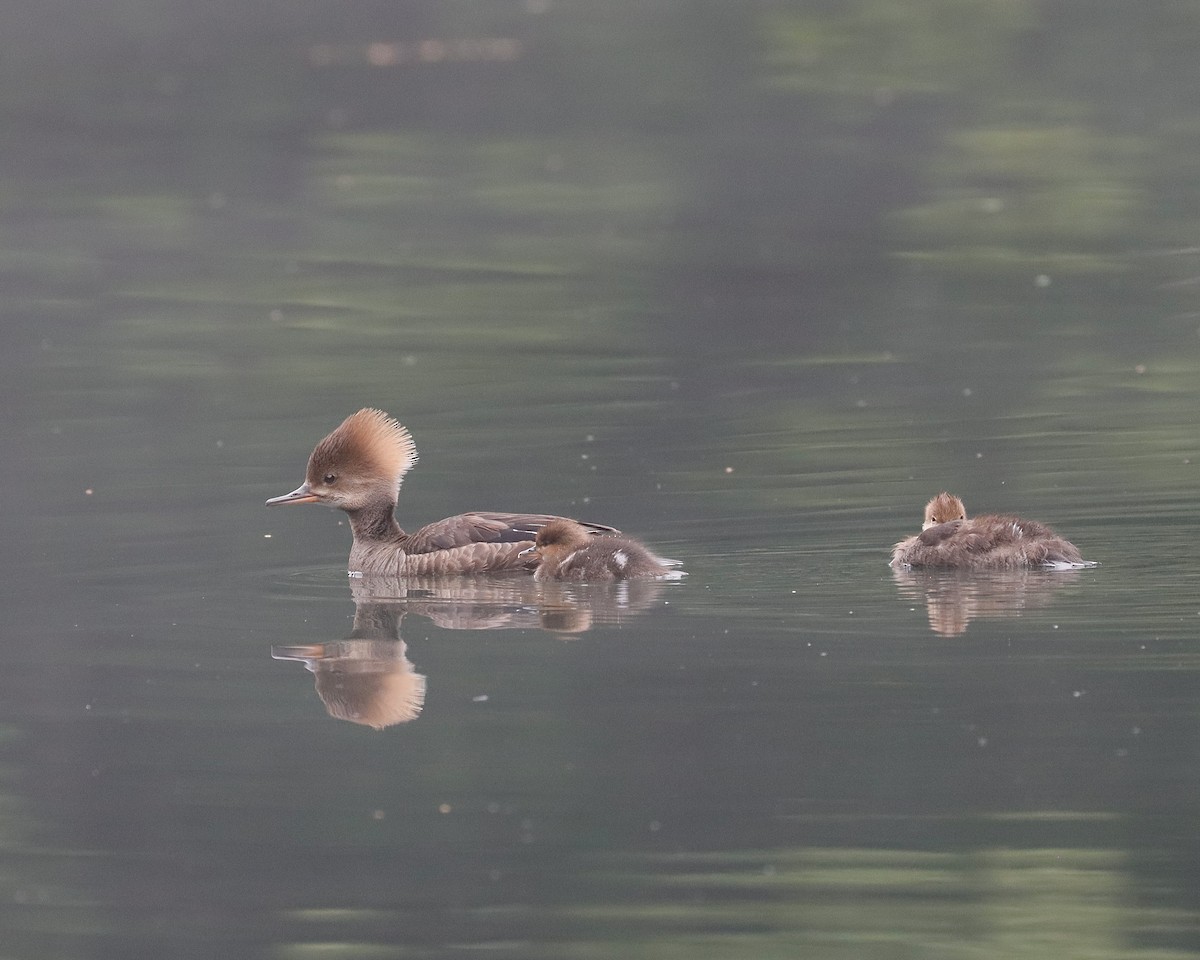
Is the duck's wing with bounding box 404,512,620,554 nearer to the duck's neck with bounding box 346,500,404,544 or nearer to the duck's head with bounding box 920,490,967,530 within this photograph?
the duck's neck with bounding box 346,500,404,544

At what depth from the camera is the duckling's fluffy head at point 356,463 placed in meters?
10.5

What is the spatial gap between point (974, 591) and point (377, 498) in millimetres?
2690

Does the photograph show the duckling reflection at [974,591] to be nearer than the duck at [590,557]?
Yes

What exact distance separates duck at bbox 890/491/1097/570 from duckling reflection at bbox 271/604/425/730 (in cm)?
195

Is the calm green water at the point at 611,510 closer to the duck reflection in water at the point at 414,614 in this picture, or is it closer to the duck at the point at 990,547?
the duck reflection in water at the point at 414,614

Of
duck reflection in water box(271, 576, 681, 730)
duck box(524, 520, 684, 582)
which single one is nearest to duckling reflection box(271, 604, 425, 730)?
duck reflection in water box(271, 576, 681, 730)

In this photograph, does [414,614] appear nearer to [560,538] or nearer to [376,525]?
[560,538]

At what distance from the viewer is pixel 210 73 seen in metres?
27.4

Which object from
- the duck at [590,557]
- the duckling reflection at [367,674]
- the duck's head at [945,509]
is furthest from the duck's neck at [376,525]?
the duck's head at [945,509]

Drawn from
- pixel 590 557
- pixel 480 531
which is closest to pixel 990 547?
pixel 590 557

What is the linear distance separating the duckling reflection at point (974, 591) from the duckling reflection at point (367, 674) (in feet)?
5.82

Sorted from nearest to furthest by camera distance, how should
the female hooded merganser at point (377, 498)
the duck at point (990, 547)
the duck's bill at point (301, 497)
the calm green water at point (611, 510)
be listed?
the calm green water at point (611, 510) < the duck at point (990, 547) < the female hooded merganser at point (377, 498) < the duck's bill at point (301, 497)

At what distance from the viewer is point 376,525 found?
412 inches

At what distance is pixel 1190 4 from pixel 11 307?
16.3 meters
